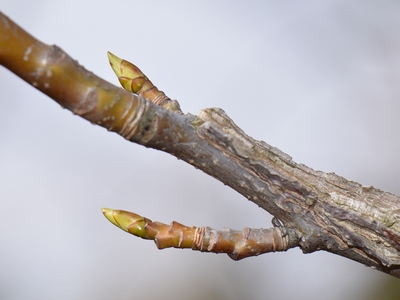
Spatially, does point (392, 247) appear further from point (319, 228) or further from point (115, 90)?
point (115, 90)

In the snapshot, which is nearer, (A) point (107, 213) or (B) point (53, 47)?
(B) point (53, 47)

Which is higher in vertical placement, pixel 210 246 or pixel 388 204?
pixel 388 204

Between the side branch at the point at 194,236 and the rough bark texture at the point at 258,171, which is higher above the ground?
the rough bark texture at the point at 258,171

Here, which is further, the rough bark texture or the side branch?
the side branch

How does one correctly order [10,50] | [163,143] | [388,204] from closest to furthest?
[10,50]
[163,143]
[388,204]

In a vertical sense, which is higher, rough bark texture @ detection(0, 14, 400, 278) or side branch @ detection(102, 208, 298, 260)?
rough bark texture @ detection(0, 14, 400, 278)

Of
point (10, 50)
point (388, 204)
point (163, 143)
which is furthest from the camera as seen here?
point (388, 204)

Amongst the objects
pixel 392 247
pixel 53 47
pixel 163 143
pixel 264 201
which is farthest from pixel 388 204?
pixel 53 47

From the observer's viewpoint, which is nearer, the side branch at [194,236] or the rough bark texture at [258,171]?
the rough bark texture at [258,171]
